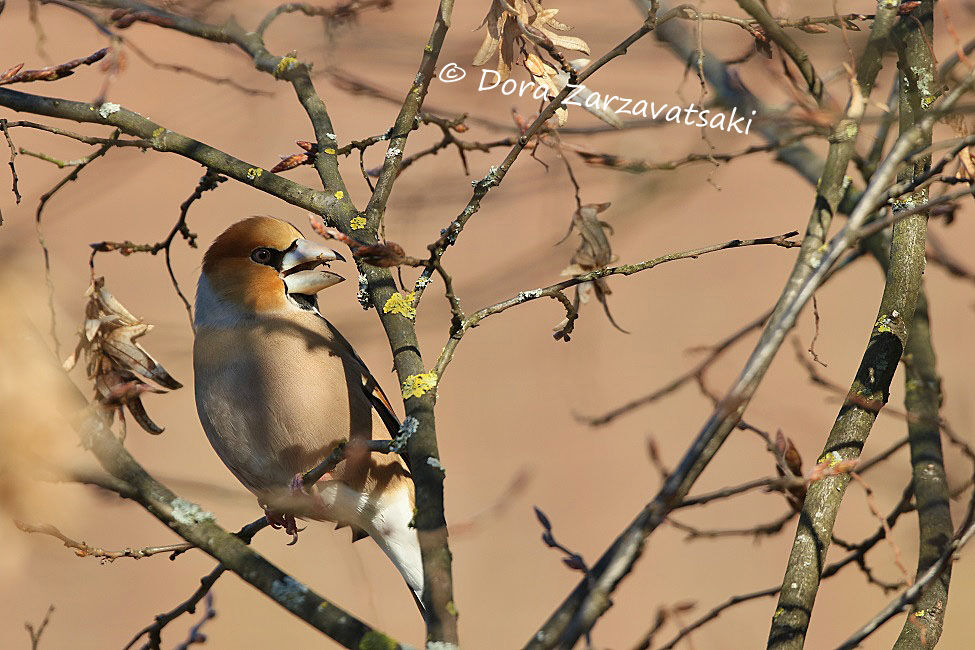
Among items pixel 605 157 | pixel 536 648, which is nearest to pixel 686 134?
pixel 605 157

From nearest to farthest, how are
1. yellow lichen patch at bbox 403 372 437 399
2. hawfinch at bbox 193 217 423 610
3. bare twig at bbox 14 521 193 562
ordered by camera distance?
bare twig at bbox 14 521 193 562, yellow lichen patch at bbox 403 372 437 399, hawfinch at bbox 193 217 423 610

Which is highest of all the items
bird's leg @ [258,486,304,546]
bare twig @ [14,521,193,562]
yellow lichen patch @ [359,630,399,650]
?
bird's leg @ [258,486,304,546]

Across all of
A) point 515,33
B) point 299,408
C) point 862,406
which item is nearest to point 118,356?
point 299,408

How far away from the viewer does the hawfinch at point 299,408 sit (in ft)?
8.61

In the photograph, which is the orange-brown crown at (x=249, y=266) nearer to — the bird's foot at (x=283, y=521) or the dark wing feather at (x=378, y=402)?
the dark wing feather at (x=378, y=402)

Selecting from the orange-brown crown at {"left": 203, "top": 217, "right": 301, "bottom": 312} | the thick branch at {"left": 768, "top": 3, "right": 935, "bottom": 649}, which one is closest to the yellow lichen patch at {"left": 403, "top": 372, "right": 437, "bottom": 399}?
the thick branch at {"left": 768, "top": 3, "right": 935, "bottom": 649}

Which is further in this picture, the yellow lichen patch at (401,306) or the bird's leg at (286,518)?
the bird's leg at (286,518)

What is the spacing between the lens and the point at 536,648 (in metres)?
1.22

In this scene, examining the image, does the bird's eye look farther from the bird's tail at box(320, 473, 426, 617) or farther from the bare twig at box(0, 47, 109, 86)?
the bare twig at box(0, 47, 109, 86)

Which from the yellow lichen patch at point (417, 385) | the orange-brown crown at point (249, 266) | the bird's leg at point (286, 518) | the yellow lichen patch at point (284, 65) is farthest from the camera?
the orange-brown crown at point (249, 266)

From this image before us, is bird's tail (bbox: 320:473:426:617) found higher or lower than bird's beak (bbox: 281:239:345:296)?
lower

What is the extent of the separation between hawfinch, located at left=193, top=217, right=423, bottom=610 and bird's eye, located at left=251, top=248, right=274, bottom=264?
88 millimetres

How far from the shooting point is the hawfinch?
103 inches

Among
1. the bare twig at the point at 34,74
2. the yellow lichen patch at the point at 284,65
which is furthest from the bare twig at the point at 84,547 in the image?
the yellow lichen patch at the point at 284,65
